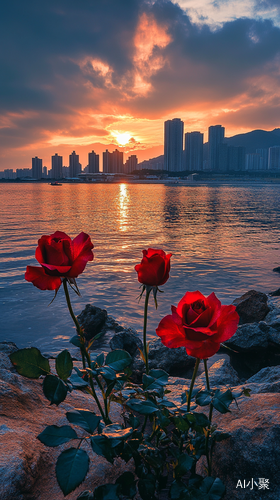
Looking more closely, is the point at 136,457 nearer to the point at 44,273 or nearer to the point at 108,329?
the point at 44,273

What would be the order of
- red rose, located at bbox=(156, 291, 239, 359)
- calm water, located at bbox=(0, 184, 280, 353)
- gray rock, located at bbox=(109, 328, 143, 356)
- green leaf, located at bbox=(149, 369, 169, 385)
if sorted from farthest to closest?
calm water, located at bbox=(0, 184, 280, 353) → gray rock, located at bbox=(109, 328, 143, 356) → green leaf, located at bbox=(149, 369, 169, 385) → red rose, located at bbox=(156, 291, 239, 359)

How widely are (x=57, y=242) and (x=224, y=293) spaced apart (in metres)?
8.33

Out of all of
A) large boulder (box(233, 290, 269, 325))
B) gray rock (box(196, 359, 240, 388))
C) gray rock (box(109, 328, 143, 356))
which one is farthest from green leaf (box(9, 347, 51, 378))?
large boulder (box(233, 290, 269, 325))

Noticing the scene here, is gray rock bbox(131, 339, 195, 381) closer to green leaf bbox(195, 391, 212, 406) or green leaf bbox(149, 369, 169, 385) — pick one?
Answer: green leaf bbox(149, 369, 169, 385)

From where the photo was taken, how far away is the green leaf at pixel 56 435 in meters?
1.13

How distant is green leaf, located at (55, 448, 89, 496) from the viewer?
1018mm

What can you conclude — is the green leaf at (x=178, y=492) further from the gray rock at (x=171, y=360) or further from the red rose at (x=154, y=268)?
the gray rock at (x=171, y=360)

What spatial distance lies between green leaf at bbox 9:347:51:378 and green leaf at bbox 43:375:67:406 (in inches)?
2.5

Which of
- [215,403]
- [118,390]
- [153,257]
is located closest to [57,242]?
[153,257]

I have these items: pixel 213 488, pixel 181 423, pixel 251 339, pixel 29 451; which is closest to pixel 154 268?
pixel 181 423

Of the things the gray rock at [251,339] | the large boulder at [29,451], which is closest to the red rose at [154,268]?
the large boulder at [29,451]

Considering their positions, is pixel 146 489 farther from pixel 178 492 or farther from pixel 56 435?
pixel 56 435

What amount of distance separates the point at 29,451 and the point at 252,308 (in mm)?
5778

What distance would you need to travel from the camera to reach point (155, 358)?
484cm
